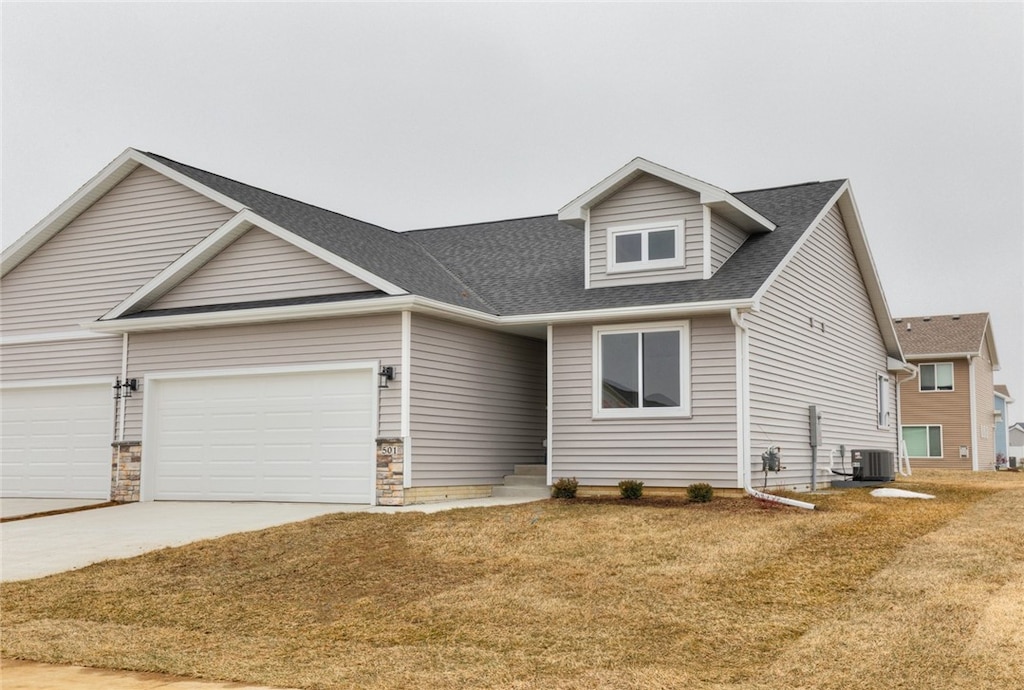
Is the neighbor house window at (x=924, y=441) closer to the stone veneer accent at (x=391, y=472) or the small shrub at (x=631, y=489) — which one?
the small shrub at (x=631, y=489)

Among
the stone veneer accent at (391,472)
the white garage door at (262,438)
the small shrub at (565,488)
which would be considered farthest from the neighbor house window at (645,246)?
the stone veneer accent at (391,472)

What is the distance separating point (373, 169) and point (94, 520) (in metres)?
17.9

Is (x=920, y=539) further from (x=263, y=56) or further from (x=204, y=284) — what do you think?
(x=263, y=56)

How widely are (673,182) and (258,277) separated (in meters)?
7.67

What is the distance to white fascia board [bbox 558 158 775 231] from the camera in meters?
17.4

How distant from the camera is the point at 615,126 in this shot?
26938 millimetres

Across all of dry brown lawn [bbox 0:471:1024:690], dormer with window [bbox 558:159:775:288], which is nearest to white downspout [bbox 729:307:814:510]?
dormer with window [bbox 558:159:775:288]

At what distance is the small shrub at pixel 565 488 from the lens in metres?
17.3

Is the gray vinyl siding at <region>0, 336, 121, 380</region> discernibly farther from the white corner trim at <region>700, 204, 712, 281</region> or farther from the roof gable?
the roof gable

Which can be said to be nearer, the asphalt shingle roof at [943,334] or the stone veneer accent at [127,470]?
the stone veneer accent at [127,470]

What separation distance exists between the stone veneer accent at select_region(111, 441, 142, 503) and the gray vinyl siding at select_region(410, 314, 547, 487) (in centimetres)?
581

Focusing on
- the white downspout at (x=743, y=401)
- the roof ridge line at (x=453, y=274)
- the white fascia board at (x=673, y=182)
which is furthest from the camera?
the roof ridge line at (x=453, y=274)

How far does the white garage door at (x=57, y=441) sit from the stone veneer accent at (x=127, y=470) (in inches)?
25.5

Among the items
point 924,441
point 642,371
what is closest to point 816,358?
point 642,371
